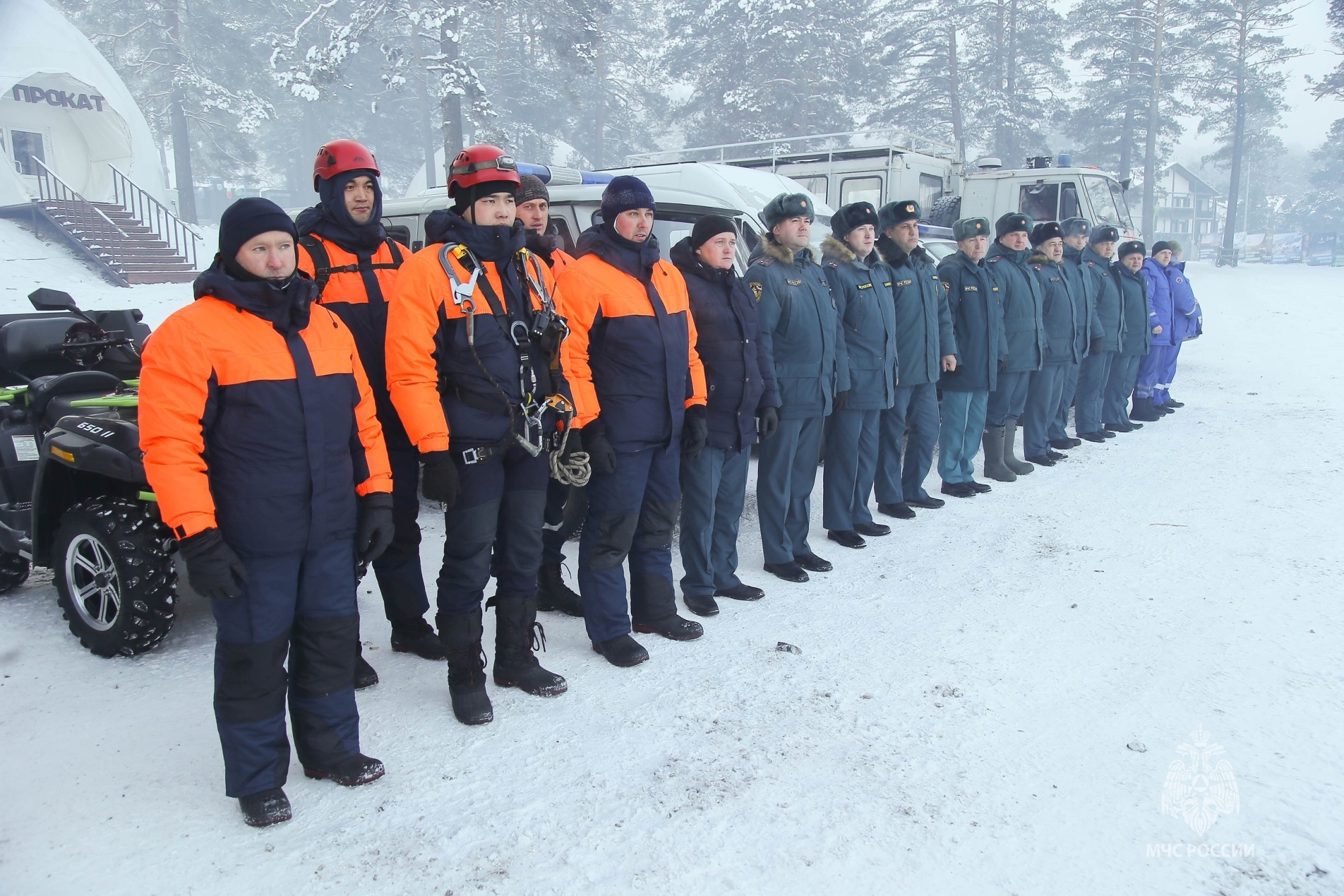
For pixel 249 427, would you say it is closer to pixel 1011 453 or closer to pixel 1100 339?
pixel 1011 453

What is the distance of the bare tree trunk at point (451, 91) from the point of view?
2359 centimetres

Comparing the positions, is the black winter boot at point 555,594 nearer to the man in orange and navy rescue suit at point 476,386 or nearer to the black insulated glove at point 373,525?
the man in orange and navy rescue suit at point 476,386

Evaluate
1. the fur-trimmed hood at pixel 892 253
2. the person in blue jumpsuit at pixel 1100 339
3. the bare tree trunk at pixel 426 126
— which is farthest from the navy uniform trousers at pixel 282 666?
the bare tree trunk at pixel 426 126

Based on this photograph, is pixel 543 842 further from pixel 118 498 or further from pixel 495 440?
pixel 118 498

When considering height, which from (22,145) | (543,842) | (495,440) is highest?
(22,145)

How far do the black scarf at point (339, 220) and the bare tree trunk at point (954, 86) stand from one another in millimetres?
35168

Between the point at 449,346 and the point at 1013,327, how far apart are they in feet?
17.2

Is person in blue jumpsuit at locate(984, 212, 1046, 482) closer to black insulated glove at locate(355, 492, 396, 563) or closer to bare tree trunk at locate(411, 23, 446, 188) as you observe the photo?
black insulated glove at locate(355, 492, 396, 563)

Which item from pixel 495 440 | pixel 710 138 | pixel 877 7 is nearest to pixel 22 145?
pixel 710 138

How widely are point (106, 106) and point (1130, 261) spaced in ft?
73.2

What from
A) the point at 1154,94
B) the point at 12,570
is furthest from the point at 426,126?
the point at 12,570

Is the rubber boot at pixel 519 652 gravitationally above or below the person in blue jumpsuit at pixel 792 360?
below

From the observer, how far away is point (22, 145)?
65.1 feet

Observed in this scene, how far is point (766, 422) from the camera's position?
14.8 feet
